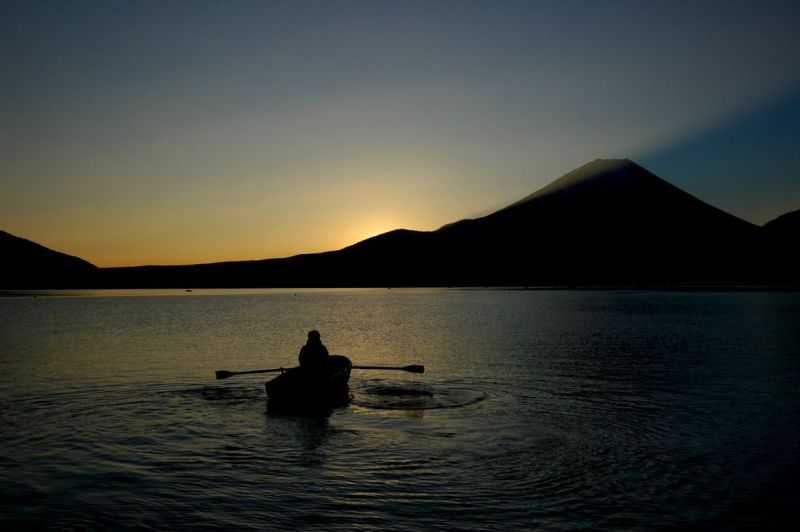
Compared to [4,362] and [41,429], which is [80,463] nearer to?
[41,429]

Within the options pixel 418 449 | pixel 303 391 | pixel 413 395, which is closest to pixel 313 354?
pixel 303 391

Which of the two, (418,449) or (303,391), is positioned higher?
(303,391)

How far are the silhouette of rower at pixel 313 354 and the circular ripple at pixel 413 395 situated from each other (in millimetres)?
2078

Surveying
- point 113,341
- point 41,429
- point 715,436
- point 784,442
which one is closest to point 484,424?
point 715,436

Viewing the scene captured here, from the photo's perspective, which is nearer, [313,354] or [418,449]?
[418,449]

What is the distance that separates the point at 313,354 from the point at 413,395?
4.45 metres

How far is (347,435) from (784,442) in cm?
1247

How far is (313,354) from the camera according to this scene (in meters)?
24.8

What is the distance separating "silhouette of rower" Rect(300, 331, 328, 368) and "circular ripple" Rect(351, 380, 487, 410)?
2078 mm

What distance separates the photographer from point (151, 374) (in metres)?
32.9

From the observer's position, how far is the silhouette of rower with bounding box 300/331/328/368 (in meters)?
24.6

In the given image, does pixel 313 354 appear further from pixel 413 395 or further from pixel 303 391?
pixel 413 395

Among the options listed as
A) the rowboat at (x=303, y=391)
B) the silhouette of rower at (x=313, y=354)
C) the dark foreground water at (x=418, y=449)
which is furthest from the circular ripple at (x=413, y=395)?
the silhouette of rower at (x=313, y=354)

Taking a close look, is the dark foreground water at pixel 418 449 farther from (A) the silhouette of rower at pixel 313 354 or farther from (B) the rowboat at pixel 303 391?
(A) the silhouette of rower at pixel 313 354
